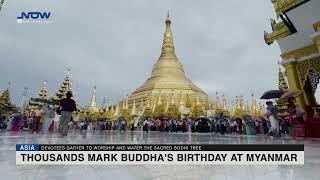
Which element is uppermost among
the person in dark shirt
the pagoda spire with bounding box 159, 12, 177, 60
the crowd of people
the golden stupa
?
the pagoda spire with bounding box 159, 12, 177, 60

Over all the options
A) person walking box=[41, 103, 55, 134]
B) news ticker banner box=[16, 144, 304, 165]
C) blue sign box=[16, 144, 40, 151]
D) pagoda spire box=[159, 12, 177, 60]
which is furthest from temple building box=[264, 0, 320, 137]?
pagoda spire box=[159, 12, 177, 60]

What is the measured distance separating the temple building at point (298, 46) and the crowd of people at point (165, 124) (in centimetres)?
97

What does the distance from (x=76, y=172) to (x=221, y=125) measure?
51.3 ft

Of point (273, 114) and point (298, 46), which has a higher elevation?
point (298, 46)

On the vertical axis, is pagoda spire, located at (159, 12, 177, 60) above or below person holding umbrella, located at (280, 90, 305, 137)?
above

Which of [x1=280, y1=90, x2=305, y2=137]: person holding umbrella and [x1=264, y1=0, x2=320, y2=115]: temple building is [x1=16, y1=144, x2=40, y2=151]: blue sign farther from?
[x1=280, y1=90, x2=305, y2=137]: person holding umbrella

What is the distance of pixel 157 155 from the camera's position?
359 centimetres

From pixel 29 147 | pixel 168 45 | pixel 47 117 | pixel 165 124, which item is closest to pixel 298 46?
pixel 47 117

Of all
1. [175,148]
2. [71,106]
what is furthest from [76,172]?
[71,106]

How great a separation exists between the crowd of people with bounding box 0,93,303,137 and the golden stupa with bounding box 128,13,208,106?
8.38 metres

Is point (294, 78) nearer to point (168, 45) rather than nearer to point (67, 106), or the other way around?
point (67, 106)

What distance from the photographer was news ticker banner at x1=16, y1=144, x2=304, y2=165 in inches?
140

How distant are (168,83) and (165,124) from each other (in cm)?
1500

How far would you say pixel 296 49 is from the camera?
1180 cm
